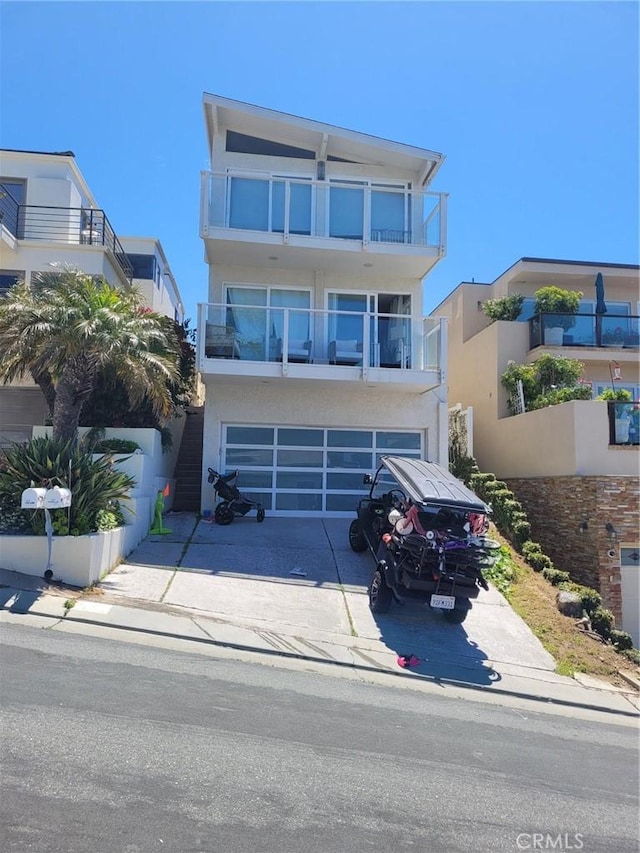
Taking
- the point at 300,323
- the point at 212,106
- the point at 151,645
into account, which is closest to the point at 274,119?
the point at 212,106

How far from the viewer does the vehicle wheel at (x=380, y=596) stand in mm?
8453

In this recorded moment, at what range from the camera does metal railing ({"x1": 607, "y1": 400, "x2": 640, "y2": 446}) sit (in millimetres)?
12461

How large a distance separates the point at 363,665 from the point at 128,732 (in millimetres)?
3048

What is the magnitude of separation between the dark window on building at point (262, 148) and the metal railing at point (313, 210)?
2115 mm

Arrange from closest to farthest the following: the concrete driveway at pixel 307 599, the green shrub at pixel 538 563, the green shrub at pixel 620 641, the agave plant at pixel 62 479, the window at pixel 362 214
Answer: the concrete driveway at pixel 307 599 → the agave plant at pixel 62 479 → the green shrub at pixel 620 641 → the green shrub at pixel 538 563 → the window at pixel 362 214

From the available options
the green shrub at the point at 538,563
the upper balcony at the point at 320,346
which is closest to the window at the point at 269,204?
the upper balcony at the point at 320,346

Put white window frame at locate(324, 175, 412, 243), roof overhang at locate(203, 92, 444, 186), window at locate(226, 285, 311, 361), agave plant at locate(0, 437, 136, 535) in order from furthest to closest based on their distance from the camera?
roof overhang at locate(203, 92, 444, 186) < white window frame at locate(324, 175, 412, 243) < window at locate(226, 285, 311, 361) < agave plant at locate(0, 437, 136, 535)

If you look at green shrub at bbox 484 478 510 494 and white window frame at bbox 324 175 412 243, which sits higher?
white window frame at bbox 324 175 412 243

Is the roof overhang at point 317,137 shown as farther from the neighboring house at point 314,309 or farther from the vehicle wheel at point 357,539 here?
the vehicle wheel at point 357,539

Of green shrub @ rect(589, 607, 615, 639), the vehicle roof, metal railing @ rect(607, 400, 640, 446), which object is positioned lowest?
green shrub @ rect(589, 607, 615, 639)

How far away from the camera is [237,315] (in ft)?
45.7

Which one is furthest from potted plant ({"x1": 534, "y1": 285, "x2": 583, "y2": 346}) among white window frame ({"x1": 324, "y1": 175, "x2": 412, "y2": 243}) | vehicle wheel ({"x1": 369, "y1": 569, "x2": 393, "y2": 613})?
vehicle wheel ({"x1": 369, "y1": 569, "x2": 393, "y2": 613})

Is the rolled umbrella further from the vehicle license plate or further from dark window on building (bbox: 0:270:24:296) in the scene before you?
dark window on building (bbox: 0:270:24:296)
